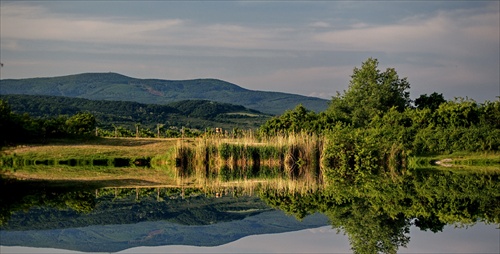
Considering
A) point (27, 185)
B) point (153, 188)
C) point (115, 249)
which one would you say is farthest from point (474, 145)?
→ point (115, 249)

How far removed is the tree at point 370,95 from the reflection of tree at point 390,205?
2940 cm

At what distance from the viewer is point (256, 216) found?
15.0m

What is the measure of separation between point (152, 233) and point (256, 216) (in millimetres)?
3035

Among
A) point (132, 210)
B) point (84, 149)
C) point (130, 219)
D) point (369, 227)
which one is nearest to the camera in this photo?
point (369, 227)

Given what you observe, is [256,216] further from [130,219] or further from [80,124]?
[80,124]

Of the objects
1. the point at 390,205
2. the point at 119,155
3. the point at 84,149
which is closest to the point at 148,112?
the point at 84,149

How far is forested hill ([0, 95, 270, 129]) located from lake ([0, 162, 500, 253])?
89559 millimetres

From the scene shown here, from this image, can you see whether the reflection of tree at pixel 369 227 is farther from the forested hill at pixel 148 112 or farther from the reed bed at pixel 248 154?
the forested hill at pixel 148 112

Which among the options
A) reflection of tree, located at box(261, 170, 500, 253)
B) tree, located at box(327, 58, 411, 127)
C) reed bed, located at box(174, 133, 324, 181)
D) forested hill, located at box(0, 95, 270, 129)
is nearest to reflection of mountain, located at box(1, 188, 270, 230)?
reflection of tree, located at box(261, 170, 500, 253)

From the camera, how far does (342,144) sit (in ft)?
99.0

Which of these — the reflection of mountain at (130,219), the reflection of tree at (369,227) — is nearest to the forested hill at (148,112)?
the reflection of mountain at (130,219)

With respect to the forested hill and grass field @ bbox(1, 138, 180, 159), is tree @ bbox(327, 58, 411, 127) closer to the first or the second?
grass field @ bbox(1, 138, 180, 159)

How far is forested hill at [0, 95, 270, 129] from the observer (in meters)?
116

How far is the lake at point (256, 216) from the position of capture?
11445 millimetres
